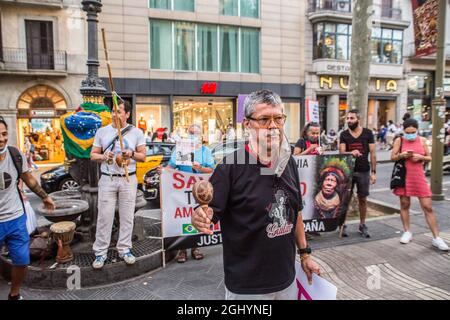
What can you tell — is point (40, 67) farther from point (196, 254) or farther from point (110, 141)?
point (196, 254)

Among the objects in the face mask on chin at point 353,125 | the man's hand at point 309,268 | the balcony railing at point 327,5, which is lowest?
the man's hand at point 309,268

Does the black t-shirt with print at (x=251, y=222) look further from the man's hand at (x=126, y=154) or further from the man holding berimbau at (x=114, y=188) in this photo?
the man holding berimbau at (x=114, y=188)

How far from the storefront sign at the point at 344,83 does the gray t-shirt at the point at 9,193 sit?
82.4 feet

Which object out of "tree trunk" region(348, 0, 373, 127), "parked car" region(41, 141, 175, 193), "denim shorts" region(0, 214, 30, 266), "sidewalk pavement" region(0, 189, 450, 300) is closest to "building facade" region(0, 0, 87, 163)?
"parked car" region(41, 141, 175, 193)

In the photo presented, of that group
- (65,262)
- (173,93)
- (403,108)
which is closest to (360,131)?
(65,262)

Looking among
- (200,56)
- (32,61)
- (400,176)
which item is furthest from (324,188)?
(32,61)

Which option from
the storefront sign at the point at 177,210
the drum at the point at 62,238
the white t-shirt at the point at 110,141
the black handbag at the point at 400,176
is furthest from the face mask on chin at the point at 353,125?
the drum at the point at 62,238

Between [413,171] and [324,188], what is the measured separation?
4.50 feet

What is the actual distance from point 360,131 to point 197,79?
18203 millimetres

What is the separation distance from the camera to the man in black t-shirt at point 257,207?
2.12 m

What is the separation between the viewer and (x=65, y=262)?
169 inches

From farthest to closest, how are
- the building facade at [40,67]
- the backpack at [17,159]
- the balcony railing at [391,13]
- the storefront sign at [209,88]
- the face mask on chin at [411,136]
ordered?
the balcony railing at [391,13], the storefront sign at [209,88], the building facade at [40,67], the face mask on chin at [411,136], the backpack at [17,159]

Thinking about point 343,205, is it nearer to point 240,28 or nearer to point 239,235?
point 239,235

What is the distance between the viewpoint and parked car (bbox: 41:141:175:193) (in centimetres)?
994
